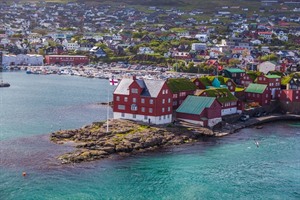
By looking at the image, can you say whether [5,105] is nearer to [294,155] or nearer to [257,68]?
[294,155]

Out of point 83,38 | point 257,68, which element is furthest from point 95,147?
point 83,38

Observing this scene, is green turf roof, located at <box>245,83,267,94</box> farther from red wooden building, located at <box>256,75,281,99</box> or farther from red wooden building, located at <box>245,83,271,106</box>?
red wooden building, located at <box>256,75,281,99</box>

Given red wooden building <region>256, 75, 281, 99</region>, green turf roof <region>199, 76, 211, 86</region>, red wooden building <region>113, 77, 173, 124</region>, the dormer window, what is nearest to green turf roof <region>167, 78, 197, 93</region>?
green turf roof <region>199, 76, 211, 86</region>

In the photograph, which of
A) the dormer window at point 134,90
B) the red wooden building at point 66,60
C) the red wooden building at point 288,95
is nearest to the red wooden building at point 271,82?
the red wooden building at point 288,95

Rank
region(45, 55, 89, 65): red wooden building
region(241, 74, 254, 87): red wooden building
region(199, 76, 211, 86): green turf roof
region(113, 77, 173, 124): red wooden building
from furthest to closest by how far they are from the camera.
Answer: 1. region(45, 55, 89, 65): red wooden building
2. region(241, 74, 254, 87): red wooden building
3. region(199, 76, 211, 86): green turf roof
4. region(113, 77, 173, 124): red wooden building

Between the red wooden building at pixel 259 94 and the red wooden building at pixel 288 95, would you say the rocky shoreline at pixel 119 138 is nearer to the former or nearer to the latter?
the red wooden building at pixel 259 94

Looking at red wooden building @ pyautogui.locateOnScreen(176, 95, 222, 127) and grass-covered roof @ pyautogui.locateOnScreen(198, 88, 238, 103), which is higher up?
grass-covered roof @ pyautogui.locateOnScreen(198, 88, 238, 103)

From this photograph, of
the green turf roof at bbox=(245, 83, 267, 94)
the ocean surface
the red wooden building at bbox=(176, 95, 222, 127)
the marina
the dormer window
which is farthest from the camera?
the marina
